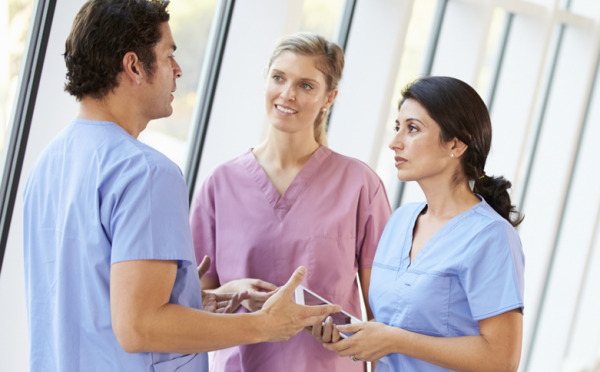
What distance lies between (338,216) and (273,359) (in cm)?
46

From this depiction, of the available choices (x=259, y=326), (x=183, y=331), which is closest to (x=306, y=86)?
(x=259, y=326)

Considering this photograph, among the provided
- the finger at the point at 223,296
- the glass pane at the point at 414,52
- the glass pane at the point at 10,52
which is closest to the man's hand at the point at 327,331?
the finger at the point at 223,296

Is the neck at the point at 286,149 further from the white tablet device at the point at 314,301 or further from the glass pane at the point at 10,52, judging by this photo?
the glass pane at the point at 10,52

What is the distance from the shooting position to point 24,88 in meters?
2.00

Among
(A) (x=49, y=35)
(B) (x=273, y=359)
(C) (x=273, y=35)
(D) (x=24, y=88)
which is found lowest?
(B) (x=273, y=359)

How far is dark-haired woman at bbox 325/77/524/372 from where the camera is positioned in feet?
4.66

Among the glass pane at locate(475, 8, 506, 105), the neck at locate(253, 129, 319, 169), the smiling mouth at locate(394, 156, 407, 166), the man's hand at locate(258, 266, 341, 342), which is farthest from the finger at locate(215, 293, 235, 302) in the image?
the glass pane at locate(475, 8, 506, 105)

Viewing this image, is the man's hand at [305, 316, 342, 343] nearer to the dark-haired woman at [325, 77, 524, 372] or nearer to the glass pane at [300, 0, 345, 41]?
the dark-haired woman at [325, 77, 524, 372]

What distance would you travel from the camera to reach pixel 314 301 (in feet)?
5.02

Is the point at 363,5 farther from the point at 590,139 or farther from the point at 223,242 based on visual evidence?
the point at 590,139

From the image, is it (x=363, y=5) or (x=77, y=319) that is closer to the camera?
(x=77, y=319)

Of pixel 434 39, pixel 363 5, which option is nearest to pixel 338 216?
pixel 363 5

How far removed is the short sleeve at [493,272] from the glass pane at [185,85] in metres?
1.67

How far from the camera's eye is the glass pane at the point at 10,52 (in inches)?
79.2
